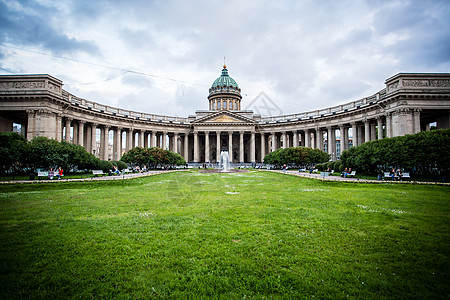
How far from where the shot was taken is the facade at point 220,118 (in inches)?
1281

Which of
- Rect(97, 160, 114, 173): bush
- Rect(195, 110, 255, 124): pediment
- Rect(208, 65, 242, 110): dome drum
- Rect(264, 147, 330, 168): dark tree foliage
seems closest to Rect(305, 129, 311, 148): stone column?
Rect(195, 110, 255, 124): pediment

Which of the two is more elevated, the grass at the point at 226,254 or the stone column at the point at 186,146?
the stone column at the point at 186,146

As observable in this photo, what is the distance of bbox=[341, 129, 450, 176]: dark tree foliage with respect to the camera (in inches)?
697

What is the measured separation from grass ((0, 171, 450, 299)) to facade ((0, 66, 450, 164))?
3388cm

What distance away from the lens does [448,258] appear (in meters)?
4.09

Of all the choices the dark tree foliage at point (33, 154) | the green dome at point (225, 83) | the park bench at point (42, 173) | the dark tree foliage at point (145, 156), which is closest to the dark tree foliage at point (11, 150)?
the dark tree foliage at point (33, 154)

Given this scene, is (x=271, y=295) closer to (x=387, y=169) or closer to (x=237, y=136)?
(x=387, y=169)

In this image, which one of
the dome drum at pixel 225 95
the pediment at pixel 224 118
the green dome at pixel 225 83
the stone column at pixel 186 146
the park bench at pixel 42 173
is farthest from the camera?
the green dome at pixel 225 83

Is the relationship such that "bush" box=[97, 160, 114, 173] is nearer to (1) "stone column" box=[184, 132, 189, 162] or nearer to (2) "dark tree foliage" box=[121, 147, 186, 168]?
(2) "dark tree foliage" box=[121, 147, 186, 168]

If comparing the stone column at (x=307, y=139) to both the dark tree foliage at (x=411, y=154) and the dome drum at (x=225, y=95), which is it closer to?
the dome drum at (x=225, y=95)

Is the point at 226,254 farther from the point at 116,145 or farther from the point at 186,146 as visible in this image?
the point at 186,146

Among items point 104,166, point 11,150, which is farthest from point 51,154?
point 104,166

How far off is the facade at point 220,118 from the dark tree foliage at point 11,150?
12.2 metres

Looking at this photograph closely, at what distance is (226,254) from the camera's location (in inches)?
173
